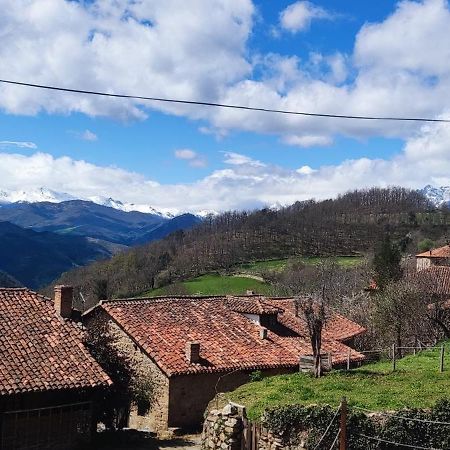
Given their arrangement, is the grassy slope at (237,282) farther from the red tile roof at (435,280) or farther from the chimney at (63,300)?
the chimney at (63,300)

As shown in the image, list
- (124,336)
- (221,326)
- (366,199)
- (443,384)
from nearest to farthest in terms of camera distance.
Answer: (443,384) → (124,336) → (221,326) → (366,199)

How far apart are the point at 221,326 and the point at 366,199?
475 feet

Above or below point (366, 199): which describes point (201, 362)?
below

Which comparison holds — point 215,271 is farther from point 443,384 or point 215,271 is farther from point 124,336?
point 443,384

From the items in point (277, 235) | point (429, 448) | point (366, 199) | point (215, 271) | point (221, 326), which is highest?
point (366, 199)

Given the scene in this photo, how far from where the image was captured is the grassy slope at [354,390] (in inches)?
572

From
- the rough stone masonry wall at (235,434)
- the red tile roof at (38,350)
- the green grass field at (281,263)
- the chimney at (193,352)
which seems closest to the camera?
the rough stone masonry wall at (235,434)

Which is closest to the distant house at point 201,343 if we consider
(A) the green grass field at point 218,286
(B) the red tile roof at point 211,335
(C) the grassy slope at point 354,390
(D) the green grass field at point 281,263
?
(B) the red tile roof at point 211,335

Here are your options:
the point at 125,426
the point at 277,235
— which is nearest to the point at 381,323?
the point at 125,426

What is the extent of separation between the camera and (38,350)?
21.5 metres

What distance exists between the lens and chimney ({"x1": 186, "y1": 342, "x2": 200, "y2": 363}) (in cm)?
2533

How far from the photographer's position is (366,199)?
550 ft

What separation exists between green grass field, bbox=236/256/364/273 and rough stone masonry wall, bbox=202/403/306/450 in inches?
2897

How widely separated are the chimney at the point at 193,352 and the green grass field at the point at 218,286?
155ft
